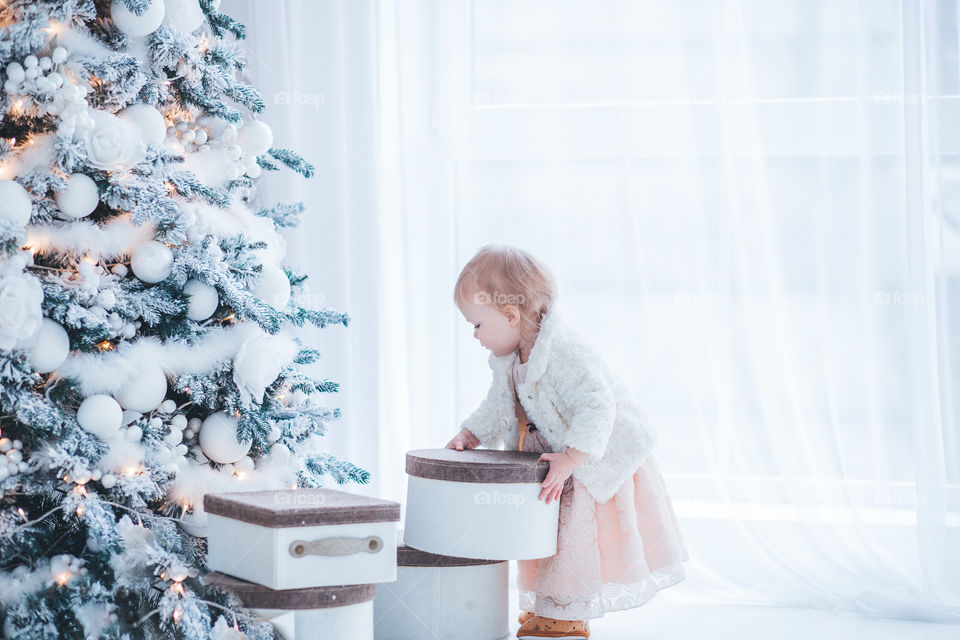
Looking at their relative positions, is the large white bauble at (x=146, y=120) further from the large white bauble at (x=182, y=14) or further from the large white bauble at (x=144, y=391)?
the large white bauble at (x=144, y=391)

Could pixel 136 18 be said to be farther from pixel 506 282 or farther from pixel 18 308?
pixel 506 282

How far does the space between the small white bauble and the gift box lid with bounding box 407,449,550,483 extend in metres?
0.62

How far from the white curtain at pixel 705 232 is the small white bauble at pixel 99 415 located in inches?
43.6

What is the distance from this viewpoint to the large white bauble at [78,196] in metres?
1.52

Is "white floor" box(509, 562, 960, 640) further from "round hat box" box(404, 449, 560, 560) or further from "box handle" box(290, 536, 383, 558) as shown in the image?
"box handle" box(290, 536, 383, 558)

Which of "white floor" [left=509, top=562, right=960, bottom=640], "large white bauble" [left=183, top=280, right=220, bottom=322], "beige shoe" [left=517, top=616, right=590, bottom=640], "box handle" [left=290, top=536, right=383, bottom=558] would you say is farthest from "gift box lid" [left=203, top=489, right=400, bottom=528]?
"white floor" [left=509, top=562, right=960, bottom=640]

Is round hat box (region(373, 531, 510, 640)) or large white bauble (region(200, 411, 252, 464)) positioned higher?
large white bauble (region(200, 411, 252, 464))

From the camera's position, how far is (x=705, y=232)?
7.89 feet

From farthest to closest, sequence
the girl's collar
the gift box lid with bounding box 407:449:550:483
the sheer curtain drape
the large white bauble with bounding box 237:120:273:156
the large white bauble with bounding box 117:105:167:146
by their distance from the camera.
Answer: the sheer curtain drape → the girl's collar → the large white bauble with bounding box 237:120:273:156 → the gift box lid with bounding box 407:449:550:483 → the large white bauble with bounding box 117:105:167:146

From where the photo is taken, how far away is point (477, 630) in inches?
72.4

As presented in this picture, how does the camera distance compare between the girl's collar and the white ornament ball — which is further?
the girl's collar

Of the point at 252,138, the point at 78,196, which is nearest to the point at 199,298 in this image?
the point at 78,196

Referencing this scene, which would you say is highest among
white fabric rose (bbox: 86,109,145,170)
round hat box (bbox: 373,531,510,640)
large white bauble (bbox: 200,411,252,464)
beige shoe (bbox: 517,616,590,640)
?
white fabric rose (bbox: 86,109,145,170)

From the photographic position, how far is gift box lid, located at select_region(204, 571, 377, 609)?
1478mm
